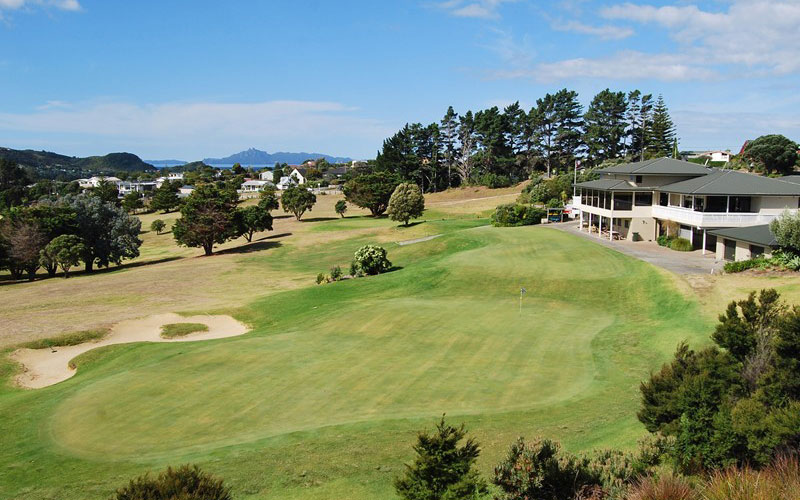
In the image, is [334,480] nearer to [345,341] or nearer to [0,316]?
[345,341]

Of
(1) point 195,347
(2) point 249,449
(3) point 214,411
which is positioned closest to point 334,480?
(2) point 249,449

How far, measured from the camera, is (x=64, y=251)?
61.6 m

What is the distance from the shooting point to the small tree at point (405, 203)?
78.4m

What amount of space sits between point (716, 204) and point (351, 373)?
36.2m

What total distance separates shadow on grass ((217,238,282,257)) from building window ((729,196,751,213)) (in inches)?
2069

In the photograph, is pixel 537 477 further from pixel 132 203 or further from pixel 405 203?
pixel 132 203

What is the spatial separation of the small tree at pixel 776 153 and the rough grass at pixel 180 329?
266 feet

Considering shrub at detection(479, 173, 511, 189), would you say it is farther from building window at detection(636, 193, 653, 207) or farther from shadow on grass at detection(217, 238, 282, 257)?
building window at detection(636, 193, 653, 207)

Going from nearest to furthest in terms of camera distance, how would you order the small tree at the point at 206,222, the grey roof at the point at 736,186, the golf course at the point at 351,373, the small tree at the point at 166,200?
the golf course at the point at 351,373 < the grey roof at the point at 736,186 < the small tree at the point at 206,222 < the small tree at the point at 166,200

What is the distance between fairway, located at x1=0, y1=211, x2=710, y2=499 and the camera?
15844 mm

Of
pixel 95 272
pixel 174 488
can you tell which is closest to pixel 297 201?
pixel 95 272

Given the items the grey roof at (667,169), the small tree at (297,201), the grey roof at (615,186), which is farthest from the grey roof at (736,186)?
the small tree at (297,201)

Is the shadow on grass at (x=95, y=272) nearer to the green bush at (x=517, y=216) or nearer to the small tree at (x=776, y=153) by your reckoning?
the green bush at (x=517, y=216)

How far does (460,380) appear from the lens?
22484mm
